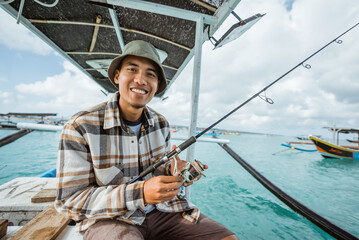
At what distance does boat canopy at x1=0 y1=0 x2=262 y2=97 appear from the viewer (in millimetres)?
2033

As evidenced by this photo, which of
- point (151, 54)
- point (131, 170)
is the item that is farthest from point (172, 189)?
point (151, 54)

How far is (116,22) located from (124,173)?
232cm

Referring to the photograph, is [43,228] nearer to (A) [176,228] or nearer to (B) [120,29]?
(A) [176,228]

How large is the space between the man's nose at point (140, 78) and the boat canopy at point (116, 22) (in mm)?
1177

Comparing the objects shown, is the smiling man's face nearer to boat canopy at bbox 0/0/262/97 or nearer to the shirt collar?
the shirt collar

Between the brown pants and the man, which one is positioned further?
Answer: the brown pants

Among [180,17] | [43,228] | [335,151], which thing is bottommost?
[335,151]

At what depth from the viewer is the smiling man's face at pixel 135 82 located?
4.71 feet

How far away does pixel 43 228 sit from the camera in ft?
4.16

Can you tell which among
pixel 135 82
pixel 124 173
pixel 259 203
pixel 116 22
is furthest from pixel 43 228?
pixel 259 203

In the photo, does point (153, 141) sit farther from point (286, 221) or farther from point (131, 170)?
point (286, 221)

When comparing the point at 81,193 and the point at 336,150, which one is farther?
the point at 336,150

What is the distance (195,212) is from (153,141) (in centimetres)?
81

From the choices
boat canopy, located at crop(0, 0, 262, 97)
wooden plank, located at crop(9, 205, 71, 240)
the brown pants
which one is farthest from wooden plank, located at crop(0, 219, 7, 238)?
boat canopy, located at crop(0, 0, 262, 97)
